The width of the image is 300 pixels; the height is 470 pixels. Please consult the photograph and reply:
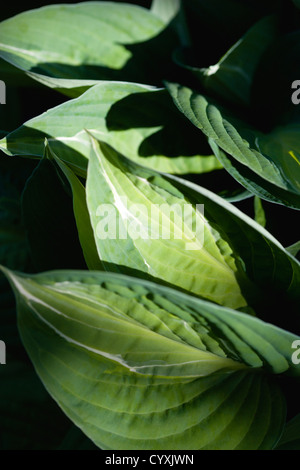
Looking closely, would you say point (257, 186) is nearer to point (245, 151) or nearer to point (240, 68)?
point (245, 151)

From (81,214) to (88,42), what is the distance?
26cm

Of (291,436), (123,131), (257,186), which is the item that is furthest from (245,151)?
(291,436)

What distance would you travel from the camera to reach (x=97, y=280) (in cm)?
34

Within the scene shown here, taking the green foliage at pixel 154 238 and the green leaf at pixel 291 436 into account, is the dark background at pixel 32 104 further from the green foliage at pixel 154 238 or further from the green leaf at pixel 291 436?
the green leaf at pixel 291 436

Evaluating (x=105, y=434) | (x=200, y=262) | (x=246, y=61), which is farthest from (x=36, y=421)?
(x=246, y=61)

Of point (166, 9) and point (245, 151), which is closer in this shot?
point (245, 151)

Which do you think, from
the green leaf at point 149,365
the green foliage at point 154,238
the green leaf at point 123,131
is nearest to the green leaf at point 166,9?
the green foliage at point 154,238

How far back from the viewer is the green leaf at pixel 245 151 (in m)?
0.41

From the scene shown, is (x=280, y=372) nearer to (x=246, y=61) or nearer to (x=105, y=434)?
(x=105, y=434)

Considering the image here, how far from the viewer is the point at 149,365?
0.42 meters

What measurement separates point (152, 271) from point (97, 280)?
8 cm

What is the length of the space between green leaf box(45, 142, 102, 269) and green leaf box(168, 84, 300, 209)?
119 millimetres

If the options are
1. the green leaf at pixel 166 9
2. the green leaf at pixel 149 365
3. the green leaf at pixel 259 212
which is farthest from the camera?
the green leaf at pixel 166 9

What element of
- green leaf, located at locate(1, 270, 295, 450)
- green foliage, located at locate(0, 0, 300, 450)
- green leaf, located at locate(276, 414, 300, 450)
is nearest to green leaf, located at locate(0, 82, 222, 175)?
green foliage, located at locate(0, 0, 300, 450)
